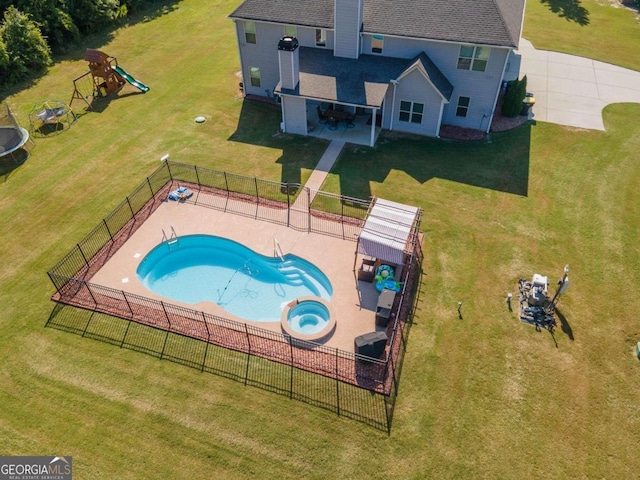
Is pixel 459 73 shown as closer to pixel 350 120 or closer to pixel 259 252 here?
pixel 350 120

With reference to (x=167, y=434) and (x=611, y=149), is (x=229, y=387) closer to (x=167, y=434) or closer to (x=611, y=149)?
(x=167, y=434)

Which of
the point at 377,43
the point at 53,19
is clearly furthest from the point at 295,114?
the point at 53,19

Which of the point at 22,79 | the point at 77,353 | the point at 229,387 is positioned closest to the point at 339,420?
the point at 229,387

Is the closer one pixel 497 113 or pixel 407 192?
pixel 407 192

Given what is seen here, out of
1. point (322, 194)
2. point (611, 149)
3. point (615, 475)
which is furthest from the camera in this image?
point (611, 149)

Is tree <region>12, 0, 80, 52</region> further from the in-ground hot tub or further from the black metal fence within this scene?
the in-ground hot tub

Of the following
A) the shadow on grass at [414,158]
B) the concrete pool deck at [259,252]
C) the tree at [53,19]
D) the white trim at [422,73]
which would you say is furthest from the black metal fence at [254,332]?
the tree at [53,19]
